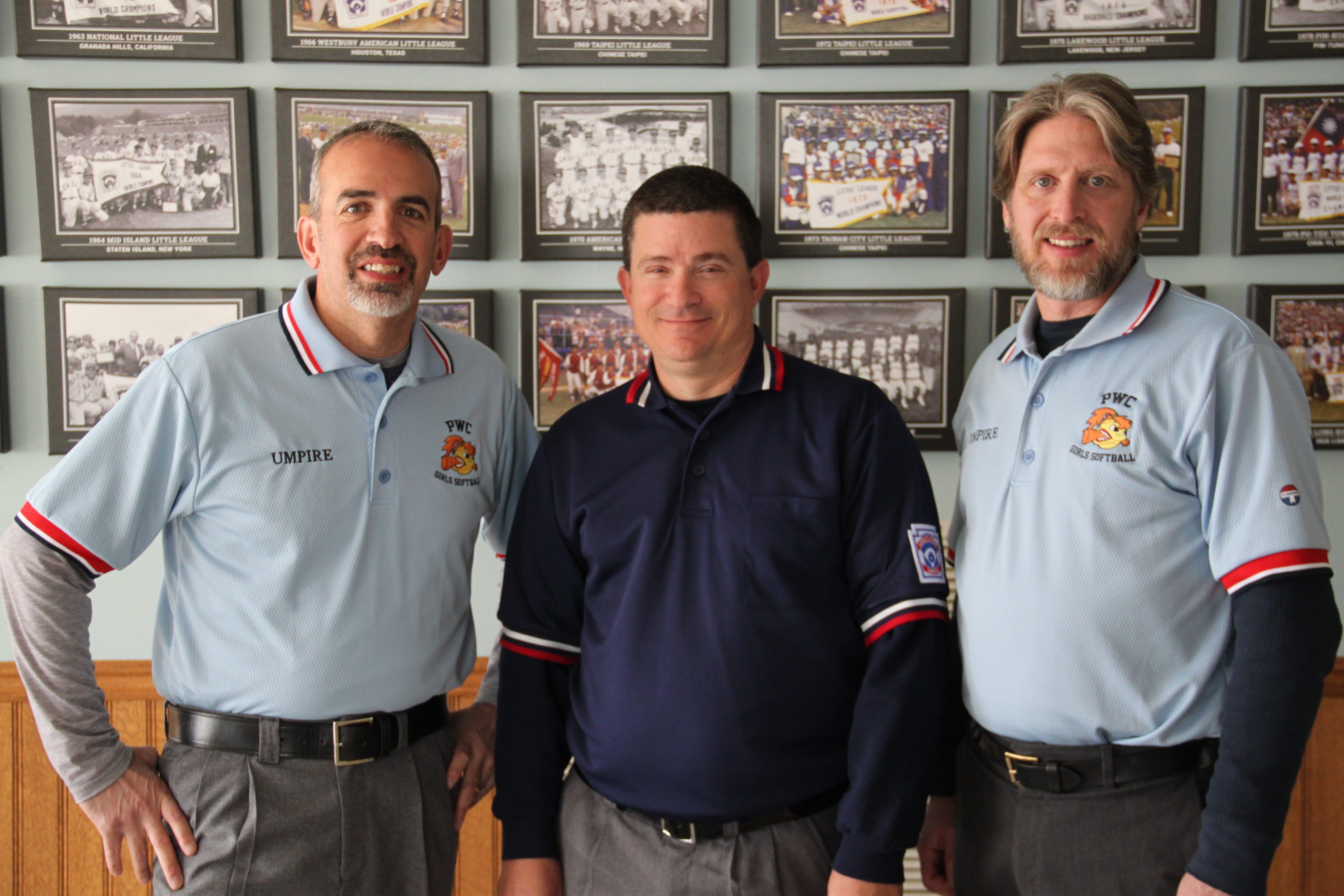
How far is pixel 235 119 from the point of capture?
2.18 m

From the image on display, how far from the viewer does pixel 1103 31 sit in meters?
2.16

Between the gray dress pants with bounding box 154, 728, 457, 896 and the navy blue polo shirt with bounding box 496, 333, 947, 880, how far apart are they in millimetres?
196

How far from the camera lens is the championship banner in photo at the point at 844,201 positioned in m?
2.21

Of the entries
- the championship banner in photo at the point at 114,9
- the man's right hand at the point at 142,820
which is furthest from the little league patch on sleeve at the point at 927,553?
the championship banner in photo at the point at 114,9

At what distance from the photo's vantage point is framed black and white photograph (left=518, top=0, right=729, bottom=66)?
2160mm

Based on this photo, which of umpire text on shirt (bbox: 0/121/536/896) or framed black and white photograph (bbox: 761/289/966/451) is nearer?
umpire text on shirt (bbox: 0/121/536/896)

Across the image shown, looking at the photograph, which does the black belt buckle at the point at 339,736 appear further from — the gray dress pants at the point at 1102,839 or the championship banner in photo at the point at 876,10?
the championship banner in photo at the point at 876,10

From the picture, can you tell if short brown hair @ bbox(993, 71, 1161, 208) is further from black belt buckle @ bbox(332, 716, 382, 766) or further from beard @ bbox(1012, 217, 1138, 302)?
black belt buckle @ bbox(332, 716, 382, 766)

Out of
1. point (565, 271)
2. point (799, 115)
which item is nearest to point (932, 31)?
point (799, 115)

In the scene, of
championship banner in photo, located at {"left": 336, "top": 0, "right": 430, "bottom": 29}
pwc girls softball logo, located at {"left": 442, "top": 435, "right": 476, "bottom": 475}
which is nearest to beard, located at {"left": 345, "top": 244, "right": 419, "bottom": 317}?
pwc girls softball logo, located at {"left": 442, "top": 435, "right": 476, "bottom": 475}

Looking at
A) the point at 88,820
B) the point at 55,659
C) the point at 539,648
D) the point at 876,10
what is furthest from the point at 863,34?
the point at 88,820

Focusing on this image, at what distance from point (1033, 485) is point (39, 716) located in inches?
64.7

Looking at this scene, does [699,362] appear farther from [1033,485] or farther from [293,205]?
[293,205]

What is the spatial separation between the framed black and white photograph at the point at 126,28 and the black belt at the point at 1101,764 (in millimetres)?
2283
